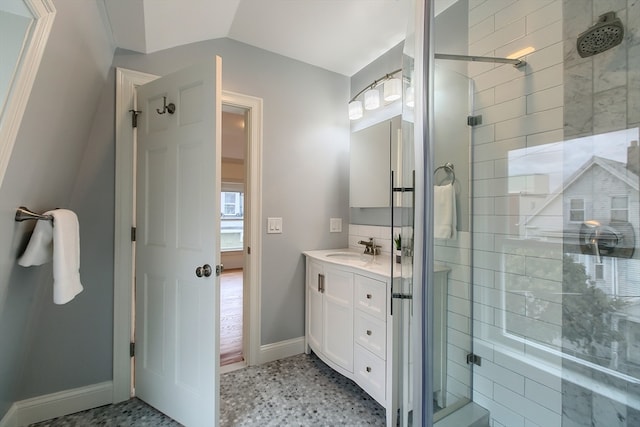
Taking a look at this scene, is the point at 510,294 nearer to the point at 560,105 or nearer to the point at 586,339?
the point at 586,339

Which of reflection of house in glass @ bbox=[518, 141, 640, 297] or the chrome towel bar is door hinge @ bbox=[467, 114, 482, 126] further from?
the chrome towel bar

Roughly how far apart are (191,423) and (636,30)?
2.68m

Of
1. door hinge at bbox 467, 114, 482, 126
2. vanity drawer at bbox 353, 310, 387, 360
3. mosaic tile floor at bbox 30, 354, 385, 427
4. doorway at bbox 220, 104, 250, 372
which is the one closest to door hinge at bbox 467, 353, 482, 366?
vanity drawer at bbox 353, 310, 387, 360

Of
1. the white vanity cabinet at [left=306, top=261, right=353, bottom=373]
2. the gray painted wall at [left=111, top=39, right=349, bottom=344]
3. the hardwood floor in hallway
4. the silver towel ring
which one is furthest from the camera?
the hardwood floor in hallway

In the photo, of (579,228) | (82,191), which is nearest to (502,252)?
(579,228)

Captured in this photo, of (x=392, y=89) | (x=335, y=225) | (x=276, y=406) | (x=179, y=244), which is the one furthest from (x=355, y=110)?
(x=276, y=406)

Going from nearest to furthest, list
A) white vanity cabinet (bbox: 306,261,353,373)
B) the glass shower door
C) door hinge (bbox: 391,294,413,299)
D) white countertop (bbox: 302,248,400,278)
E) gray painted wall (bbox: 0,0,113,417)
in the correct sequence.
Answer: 1. gray painted wall (bbox: 0,0,113,417)
2. door hinge (bbox: 391,294,413,299)
3. the glass shower door
4. white countertop (bbox: 302,248,400,278)
5. white vanity cabinet (bbox: 306,261,353,373)

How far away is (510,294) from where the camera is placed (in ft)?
4.71

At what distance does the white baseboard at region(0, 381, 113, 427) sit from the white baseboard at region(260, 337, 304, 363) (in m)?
1.00

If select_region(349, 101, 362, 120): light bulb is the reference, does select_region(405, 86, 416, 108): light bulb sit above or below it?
below

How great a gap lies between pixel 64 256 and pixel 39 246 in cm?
9

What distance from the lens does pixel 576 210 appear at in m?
1.20

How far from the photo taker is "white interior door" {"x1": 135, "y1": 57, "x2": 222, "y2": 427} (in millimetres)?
1438

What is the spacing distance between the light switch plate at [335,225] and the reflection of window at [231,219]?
376cm
